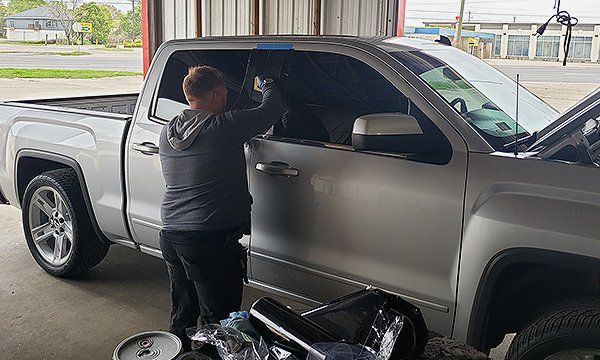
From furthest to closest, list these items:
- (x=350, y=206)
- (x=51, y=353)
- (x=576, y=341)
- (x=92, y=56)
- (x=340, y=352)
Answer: (x=92, y=56) → (x=51, y=353) → (x=350, y=206) → (x=576, y=341) → (x=340, y=352)

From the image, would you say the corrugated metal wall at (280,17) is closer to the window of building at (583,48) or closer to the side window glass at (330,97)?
the window of building at (583,48)

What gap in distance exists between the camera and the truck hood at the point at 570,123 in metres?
2.71

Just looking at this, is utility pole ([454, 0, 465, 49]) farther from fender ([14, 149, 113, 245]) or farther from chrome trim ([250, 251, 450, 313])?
chrome trim ([250, 251, 450, 313])

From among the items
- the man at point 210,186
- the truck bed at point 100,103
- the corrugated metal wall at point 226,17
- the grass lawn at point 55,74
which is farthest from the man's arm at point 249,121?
the grass lawn at point 55,74

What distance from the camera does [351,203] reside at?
122 inches

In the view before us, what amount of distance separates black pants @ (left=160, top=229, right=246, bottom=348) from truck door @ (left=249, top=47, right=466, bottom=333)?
24cm

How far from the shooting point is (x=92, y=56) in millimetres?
32625

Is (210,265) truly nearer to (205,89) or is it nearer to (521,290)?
(205,89)

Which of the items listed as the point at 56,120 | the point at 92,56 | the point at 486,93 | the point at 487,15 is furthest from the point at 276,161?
the point at 92,56

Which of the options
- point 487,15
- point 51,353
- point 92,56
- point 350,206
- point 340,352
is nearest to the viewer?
point 340,352

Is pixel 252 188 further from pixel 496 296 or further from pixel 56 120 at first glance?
pixel 56 120

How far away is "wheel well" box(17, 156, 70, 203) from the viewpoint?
16.1 feet

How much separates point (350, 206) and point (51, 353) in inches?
82.6

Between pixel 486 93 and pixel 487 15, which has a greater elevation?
pixel 487 15
